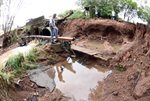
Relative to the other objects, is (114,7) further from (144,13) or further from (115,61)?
(115,61)

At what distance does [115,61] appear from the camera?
9.66 metres

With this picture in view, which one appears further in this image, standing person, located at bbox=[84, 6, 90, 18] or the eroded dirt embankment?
standing person, located at bbox=[84, 6, 90, 18]

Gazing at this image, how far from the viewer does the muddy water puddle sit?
7992 mm

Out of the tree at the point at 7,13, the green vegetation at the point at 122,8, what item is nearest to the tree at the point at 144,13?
the green vegetation at the point at 122,8

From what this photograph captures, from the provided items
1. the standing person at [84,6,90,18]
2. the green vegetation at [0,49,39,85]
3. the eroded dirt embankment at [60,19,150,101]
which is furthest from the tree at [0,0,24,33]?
the green vegetation at [0,49,39,85]

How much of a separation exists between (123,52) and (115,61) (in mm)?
580

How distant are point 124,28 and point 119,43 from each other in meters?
0.85

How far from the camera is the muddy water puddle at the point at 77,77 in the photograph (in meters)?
7.99

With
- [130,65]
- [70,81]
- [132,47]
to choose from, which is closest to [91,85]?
[70,81]

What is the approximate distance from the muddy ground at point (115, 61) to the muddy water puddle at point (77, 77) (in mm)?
278

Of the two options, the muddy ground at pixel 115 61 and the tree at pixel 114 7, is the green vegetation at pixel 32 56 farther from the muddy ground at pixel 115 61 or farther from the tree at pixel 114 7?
the tree at pixel 114 7

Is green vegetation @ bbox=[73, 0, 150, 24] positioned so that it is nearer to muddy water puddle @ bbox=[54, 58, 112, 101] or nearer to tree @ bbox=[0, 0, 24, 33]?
tree @ bbox=[0, 0, 24, 33]

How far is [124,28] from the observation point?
39.3 ft

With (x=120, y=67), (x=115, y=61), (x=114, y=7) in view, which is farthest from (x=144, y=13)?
(x=120, y=67)
